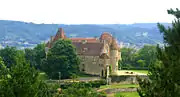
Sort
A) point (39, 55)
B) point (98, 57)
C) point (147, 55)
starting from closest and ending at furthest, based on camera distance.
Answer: point (98, 57) < point (39, 55) < point (147, 55)

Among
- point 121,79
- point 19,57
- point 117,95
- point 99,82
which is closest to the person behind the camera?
point 19,57

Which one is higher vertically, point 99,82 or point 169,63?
point 169,63

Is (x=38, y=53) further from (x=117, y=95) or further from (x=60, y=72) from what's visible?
→ (x=117, y=95)

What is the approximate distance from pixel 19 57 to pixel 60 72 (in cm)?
4460

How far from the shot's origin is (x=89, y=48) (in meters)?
69.7

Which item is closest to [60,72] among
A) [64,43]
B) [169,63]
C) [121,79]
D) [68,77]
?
[68,77]

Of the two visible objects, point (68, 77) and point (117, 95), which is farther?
point (68, 77)

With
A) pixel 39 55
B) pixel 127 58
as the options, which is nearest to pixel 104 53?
pixel 39 55

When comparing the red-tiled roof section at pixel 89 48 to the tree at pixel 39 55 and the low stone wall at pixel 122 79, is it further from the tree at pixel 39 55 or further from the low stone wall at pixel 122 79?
the tree at pixel 39 55

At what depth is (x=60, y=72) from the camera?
6219cm

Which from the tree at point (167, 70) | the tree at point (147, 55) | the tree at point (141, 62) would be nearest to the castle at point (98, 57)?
the tree at point (141, 62)

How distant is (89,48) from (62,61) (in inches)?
369

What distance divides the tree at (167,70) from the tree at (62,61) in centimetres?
4604

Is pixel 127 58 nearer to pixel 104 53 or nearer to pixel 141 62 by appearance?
pixel 141 62
